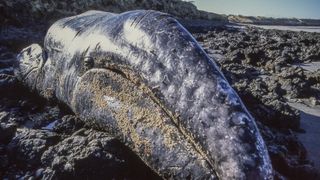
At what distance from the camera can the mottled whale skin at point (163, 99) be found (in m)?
2.08

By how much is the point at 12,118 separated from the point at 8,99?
663mm

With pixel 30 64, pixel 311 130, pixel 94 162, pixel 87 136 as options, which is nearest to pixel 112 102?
pixel 87 136

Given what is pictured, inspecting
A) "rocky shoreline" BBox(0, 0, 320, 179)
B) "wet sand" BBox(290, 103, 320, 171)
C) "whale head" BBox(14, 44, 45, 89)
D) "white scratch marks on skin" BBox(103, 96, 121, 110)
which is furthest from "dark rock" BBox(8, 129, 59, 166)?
"wet sand" BBox(290, 103, 320, 171)

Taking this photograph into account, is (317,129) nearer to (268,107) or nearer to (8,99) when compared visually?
(268,107)

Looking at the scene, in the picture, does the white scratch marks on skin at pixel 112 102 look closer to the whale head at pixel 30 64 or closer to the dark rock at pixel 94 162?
the dark rock at pixel 94 162

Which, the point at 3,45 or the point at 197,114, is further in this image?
the point at 3,45

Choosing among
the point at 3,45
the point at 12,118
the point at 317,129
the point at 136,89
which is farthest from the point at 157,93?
the point at 3,45

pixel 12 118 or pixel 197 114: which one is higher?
pixel 197 114

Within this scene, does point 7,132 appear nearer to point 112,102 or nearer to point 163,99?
point 112,102

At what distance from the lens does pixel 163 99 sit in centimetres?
243

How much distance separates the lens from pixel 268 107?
4148 mm

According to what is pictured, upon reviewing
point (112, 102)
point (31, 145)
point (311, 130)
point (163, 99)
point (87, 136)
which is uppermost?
point (163, 99)

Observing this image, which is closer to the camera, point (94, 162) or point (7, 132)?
point (94, 162)

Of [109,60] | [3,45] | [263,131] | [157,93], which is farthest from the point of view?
[3,45]
